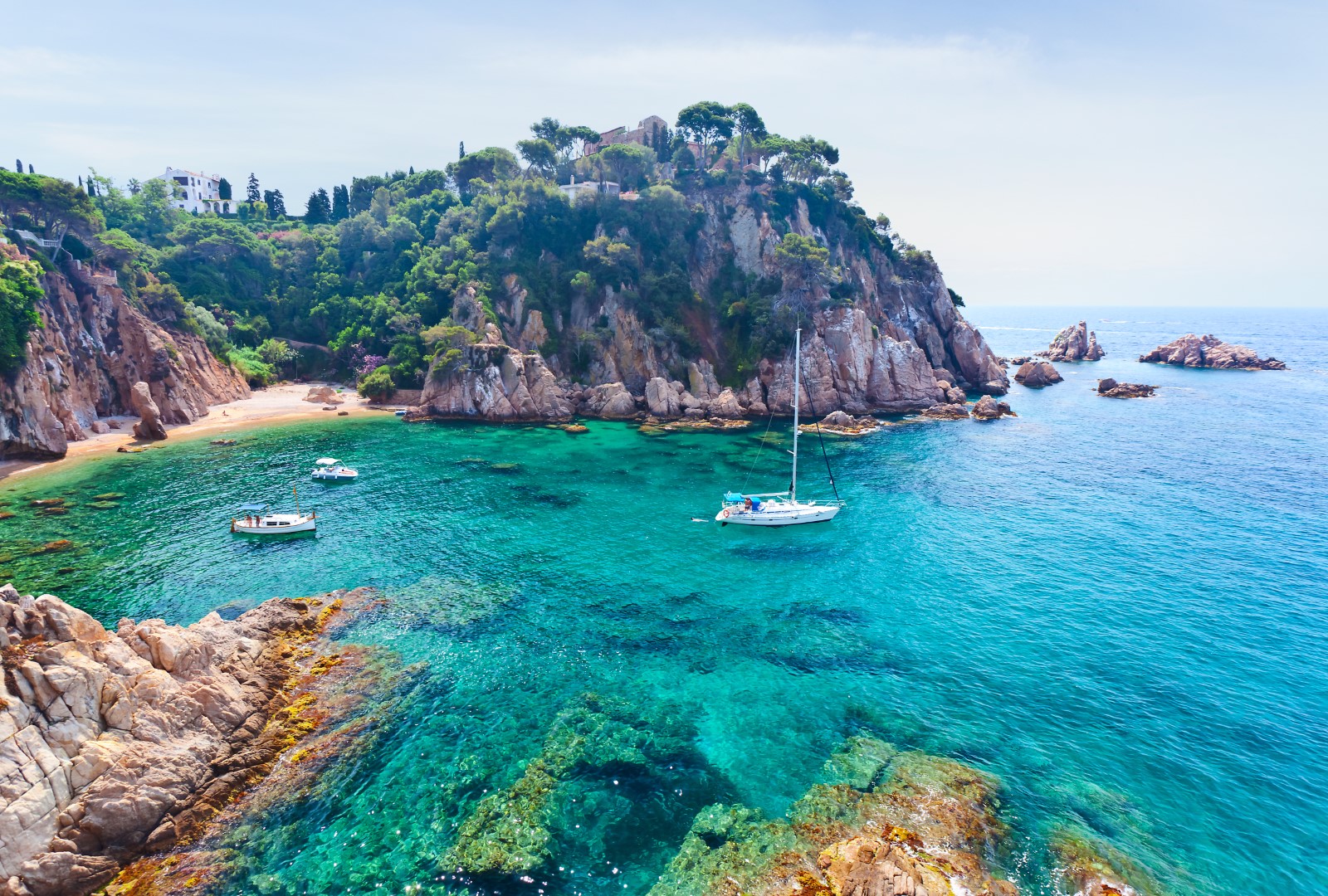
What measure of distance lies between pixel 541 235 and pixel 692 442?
168 feet

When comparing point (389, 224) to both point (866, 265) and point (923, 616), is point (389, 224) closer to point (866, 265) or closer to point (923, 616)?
point (866, 265)

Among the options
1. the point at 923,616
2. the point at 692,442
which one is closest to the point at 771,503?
the point at 923,616

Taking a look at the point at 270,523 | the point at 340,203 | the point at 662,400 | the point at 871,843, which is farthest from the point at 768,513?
the point at 340,203

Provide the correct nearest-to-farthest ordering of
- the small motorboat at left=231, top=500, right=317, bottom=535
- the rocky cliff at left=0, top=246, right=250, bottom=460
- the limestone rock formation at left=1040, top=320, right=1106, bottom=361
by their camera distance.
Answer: the small motorboat at left=231, top=500, right=317, bottom=535 → the rocky cliff at left=0, top=246, right=250, bottom=460 → the limestone rock formation at left=1040, top=320, right=1106, bottom=361

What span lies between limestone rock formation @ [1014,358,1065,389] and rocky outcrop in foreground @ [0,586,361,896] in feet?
425

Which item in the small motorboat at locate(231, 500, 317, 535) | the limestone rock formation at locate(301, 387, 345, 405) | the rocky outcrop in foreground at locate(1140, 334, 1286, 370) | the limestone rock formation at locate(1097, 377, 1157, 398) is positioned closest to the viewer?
the small motorboat at locate(231, 500, 317, 535)

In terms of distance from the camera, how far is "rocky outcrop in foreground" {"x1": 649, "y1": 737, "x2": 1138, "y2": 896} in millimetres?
19156

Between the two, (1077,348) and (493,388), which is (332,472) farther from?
(1077,348)

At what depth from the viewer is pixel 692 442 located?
75.4m

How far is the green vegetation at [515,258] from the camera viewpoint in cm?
9369

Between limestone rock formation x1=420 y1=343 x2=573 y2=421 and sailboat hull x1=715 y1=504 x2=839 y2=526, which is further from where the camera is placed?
limestone rock formation x1=420 y1=343 x2=573 y2=421

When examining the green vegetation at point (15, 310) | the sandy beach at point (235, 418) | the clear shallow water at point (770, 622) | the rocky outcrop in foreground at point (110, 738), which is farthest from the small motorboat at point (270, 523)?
the green vegetation at point (15, 310)

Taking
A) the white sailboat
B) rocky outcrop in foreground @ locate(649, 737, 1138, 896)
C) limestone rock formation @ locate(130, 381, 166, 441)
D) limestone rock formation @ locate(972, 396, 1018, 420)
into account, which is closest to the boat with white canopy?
the white sailboat

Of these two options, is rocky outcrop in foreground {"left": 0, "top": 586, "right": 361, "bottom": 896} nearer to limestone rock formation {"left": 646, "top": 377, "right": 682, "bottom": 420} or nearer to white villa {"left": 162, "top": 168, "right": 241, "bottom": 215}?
limestone rock formation {"left": 646, "top": 377, "right": 682, "bottom": 420}
